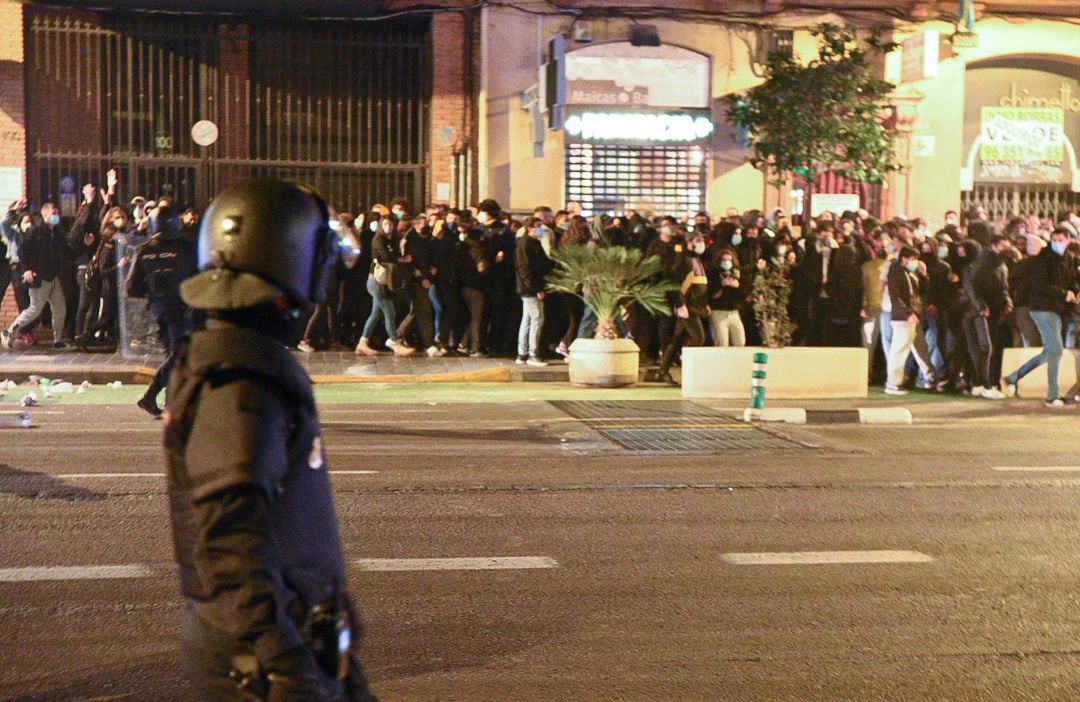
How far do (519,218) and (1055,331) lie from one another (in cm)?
951

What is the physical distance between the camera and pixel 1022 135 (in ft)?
87.0

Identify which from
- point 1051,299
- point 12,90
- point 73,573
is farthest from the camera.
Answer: point 12,90

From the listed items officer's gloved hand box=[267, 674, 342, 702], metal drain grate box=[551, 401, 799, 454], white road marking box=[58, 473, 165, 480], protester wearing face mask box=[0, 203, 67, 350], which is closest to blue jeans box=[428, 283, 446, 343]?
metal drain grate box=[551, 401, 799, 454]

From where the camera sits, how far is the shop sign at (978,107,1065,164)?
26.4 m

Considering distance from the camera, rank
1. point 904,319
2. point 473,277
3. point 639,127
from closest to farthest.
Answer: point 904,319
point 473,277
point 639,127

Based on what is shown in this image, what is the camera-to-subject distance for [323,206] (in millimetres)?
3359

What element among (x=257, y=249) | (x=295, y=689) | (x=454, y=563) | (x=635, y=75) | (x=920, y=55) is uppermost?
(x=920, y=55)

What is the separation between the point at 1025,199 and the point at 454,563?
21345 mm

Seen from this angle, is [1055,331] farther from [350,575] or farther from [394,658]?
[394,658]

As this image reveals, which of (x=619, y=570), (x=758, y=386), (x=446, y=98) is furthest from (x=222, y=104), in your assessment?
(x=619, y=570)

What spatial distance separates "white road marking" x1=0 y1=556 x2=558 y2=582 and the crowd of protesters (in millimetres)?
10080

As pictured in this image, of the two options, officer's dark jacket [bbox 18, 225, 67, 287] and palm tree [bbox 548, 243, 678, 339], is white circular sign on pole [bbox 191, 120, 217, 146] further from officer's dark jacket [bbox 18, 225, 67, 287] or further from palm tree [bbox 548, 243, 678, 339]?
palm tree [bbox 548, 243, 678, 339]

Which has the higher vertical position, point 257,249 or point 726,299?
point 257,249

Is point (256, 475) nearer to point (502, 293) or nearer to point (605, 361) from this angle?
point (605, 361)
